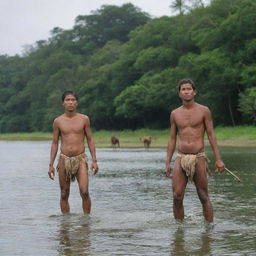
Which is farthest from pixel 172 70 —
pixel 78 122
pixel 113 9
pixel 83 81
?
pixel 78 122

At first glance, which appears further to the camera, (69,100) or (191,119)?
(69,100)

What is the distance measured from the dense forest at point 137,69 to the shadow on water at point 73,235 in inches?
1553

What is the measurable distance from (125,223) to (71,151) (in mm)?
1453

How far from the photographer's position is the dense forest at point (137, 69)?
55125mm

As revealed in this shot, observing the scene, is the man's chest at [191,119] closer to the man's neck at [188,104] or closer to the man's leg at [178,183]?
the man's neck at [188,104]

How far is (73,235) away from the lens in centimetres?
838

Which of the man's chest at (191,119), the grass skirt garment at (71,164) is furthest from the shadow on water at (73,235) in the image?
the man's chest at (191,119)

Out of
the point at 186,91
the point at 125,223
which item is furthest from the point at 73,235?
the point at 186,91

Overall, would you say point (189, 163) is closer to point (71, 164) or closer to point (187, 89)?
point (187, 89)

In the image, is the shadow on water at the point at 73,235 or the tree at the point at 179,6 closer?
the shadow on water at the point at 73,235

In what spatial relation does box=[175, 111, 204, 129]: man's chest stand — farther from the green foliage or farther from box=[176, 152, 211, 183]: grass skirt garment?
the green foliage

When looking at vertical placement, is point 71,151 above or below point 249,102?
below

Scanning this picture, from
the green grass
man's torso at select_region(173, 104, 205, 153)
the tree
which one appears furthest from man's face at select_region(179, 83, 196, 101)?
the tree

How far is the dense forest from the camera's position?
181 ft
